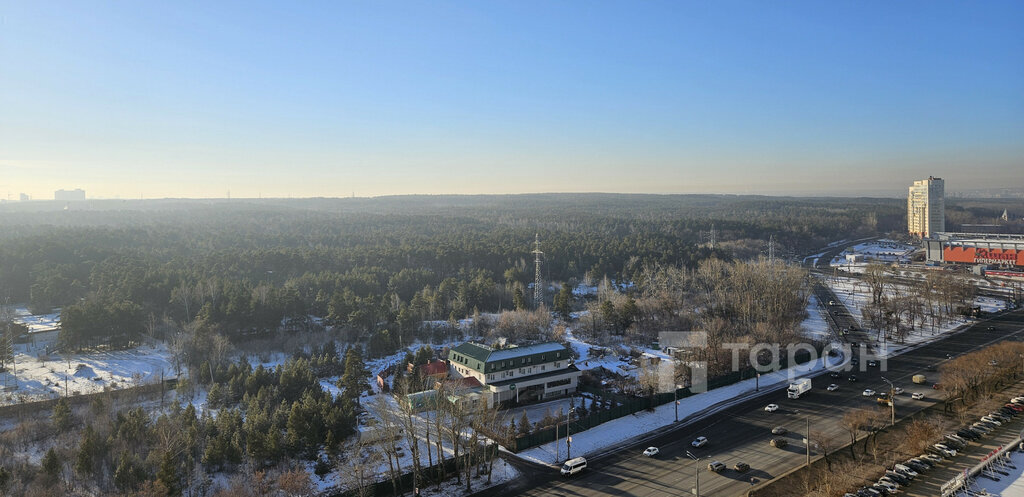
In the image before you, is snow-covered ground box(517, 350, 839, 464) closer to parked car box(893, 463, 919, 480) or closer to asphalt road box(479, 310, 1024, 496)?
asphalt road box(479, 310, 1024, 496)

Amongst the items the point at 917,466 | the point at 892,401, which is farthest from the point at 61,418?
the point at 892,401

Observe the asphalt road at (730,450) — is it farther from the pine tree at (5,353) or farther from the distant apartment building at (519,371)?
the pine tree at (5,353)

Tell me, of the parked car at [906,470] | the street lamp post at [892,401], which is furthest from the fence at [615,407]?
the parked car at [906,470]

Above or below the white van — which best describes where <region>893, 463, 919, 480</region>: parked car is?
above

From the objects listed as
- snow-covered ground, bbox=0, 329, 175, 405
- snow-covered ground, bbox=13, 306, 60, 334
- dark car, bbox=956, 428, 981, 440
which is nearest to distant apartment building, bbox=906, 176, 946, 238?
dark car, bbox=956, 428, 981, 440

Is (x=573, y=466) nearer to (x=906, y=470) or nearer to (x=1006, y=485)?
(x=906, y=470)
